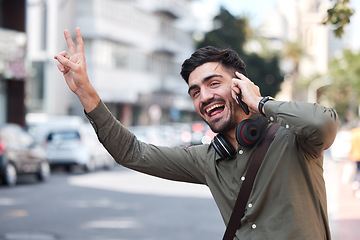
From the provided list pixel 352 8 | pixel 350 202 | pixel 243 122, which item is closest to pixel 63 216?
pixel 350 202

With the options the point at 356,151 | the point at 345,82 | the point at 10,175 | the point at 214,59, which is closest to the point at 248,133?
the point at 214,59

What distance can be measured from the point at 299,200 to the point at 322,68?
12815 centimetres

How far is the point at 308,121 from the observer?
2613mm

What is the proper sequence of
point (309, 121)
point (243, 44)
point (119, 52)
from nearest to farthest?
point (309, 121)
point (119, 52)
point (243, 44)

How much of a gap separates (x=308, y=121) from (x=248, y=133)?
0.35m

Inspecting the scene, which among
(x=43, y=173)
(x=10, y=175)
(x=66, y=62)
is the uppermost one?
(x=66, y=62)

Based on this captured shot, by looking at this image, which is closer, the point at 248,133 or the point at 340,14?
the point at 248,133

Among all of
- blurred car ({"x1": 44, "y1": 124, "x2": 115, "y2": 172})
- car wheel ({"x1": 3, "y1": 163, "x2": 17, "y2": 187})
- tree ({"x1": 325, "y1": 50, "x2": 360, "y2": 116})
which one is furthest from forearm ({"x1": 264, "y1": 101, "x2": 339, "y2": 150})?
tree ({"x1": 325, "y1": 50, "x2": 360, "y2": 116})

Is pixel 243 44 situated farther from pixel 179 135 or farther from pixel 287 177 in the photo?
pixel 287 177

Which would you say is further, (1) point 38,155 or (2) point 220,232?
(1) point 38,155

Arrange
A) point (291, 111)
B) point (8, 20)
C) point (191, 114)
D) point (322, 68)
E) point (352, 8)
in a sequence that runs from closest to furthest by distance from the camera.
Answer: point (291, 111) < point (352, 8) < point (8, 20) < point (191, 114) < point (322, 68)

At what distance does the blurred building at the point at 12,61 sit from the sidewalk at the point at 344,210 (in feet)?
45.7

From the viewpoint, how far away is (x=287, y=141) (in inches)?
110

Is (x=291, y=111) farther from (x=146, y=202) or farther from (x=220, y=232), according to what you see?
(x=146, y=202)
